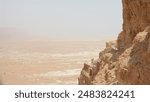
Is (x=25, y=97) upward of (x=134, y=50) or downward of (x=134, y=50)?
downward

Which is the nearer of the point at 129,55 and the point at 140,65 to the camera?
the point at 140,65

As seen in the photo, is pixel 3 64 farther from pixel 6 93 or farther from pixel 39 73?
pixel 6 93

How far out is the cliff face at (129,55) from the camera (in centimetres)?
534

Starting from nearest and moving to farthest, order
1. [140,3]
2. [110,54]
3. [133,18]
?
[140,3]
[133,18]
[110,54]

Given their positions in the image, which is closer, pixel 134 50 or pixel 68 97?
pixel 68 97

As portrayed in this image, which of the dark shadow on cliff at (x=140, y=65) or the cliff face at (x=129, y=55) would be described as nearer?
the dark shadow on cliff at (x=140, y=65)

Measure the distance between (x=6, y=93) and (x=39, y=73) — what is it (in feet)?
84.6

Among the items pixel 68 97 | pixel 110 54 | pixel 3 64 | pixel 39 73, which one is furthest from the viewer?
pixel 3 64

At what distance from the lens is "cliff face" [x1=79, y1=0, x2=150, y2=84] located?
534 cm

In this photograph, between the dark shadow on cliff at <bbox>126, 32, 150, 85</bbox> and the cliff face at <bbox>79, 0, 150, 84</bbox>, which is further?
the cliff face at <bbox>79, 0, 150, 84</bbox>

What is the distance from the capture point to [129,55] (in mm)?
5898

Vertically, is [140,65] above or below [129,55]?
below

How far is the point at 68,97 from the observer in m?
4.13

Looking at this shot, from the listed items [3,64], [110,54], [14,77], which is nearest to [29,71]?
[14,77]
